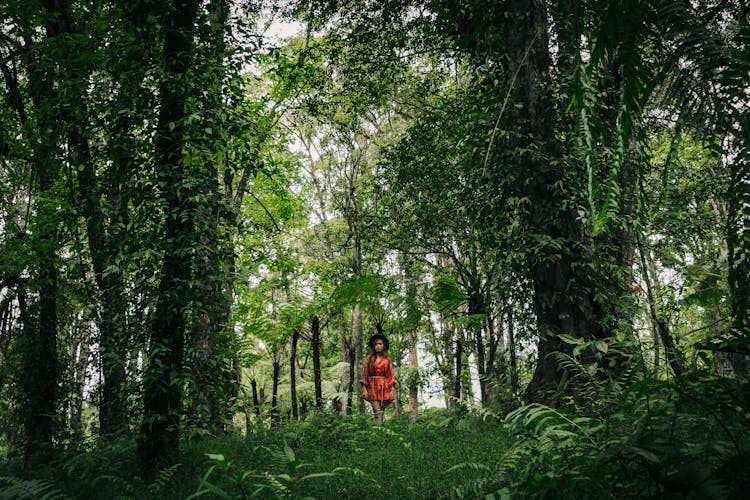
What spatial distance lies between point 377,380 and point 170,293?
5737 millimetres

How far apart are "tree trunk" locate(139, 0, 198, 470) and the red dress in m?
4.93

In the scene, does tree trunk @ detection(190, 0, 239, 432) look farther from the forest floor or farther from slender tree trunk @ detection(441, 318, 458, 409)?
slender tree trunk @ detection(441, 318, 458, 409)

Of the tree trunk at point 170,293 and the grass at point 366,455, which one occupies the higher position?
the tree trunk at point 170,293

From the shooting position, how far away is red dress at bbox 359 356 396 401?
29.8 feet

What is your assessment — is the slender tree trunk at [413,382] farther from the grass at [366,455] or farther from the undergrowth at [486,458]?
the undergrowth at [486,458]

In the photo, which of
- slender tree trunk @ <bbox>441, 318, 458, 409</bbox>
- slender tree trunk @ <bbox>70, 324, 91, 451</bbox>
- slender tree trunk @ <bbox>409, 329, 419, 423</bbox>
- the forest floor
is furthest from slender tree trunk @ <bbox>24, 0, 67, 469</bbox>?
slender tree trunk @ <bbox>409, 329, 419, 423</bbox>

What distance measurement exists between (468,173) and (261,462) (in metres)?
4.93

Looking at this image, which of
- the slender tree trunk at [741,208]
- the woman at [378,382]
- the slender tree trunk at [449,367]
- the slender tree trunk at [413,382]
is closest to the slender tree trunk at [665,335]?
the slender tree trunk at [741,208]

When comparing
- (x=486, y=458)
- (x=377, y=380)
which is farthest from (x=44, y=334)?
(x=486, y=458)

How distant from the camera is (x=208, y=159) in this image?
15.1ft

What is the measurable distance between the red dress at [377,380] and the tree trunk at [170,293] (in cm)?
493

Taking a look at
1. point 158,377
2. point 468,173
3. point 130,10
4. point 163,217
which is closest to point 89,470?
point 158,377

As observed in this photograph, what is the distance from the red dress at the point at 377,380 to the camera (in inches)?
357

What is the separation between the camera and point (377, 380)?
9.16 m
